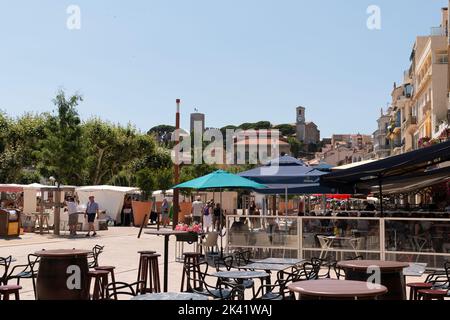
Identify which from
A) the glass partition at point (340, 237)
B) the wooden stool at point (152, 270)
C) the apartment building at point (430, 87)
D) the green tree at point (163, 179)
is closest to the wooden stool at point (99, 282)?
the wooden stool at point (152, 270)

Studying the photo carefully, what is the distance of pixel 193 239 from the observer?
40.1 feet

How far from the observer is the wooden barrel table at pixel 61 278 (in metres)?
6.99

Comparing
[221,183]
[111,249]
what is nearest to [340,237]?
[221,183]

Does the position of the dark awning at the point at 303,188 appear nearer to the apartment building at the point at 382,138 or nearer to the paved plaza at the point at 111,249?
the paved plaza at the point at 111,249

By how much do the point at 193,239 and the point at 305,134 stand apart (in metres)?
181

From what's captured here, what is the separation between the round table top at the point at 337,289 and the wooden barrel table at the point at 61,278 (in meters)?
3.27

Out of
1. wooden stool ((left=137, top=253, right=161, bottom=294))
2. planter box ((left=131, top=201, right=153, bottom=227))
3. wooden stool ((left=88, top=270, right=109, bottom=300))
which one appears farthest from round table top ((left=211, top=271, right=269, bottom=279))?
planter box ((left=131, top=201, right=153, bottom=227))

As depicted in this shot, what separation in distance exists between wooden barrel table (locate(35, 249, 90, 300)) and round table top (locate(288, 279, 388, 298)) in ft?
10.7

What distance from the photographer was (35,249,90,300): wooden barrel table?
699cm

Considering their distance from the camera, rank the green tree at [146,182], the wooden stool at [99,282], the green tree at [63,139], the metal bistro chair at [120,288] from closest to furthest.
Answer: the metal bistro chair at [120,288] → the wooden stool at [99,282] → the green tree at [63,139] → the green tree at [146,182]

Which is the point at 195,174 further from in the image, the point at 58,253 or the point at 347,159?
the point at 347,159

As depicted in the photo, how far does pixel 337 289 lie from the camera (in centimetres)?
476

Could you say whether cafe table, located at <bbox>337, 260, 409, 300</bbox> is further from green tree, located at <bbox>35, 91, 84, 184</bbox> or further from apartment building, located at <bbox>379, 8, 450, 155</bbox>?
apartment building, located at <bbox>379, 8, 450, 155</bbox>
